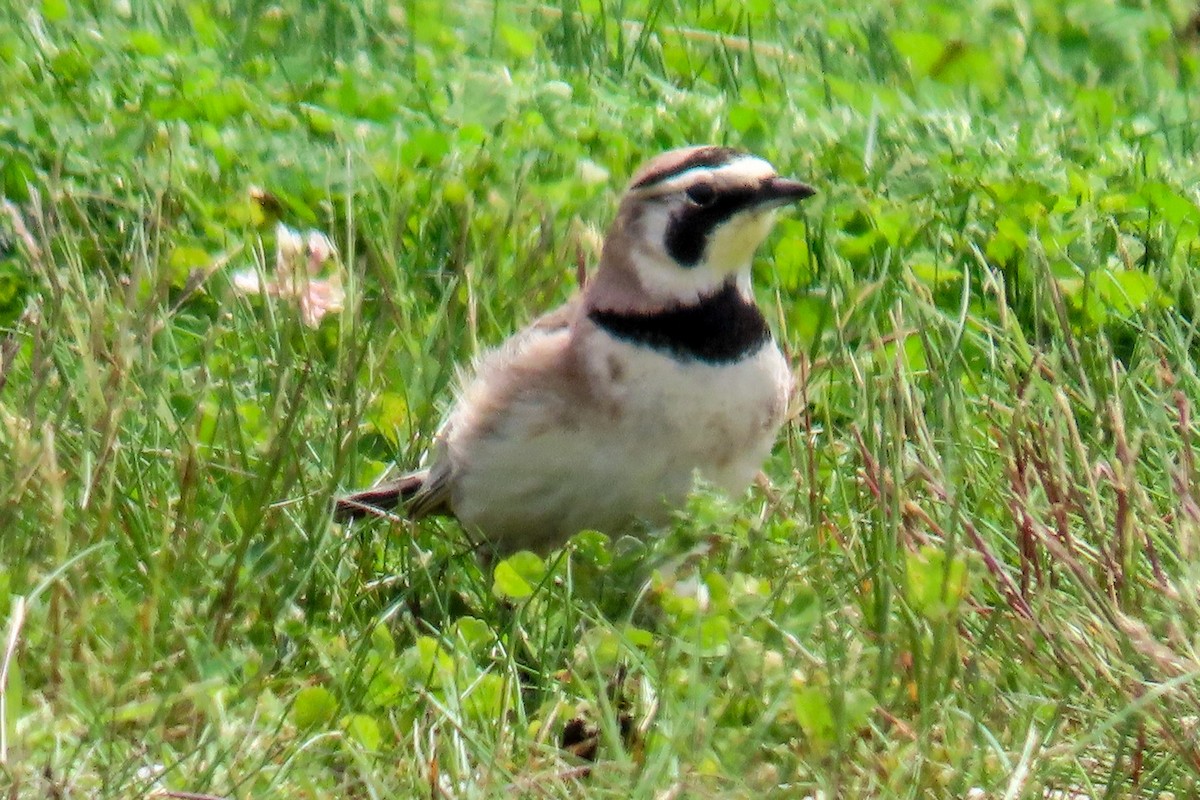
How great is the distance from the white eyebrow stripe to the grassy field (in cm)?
A: 49

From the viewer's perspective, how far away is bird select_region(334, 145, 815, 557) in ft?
13.0

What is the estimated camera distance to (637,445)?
3.95 meters

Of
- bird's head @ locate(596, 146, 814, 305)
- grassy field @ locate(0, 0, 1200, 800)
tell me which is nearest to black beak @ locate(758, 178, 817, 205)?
bird's head @ locate(596, 146, 814, 305)

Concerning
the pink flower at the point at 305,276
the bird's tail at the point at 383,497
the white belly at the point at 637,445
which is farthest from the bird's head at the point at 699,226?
the pink flower at the point at 305,276

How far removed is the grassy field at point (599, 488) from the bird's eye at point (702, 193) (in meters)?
0.51

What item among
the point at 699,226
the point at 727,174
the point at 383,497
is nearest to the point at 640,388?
the point at 699,226

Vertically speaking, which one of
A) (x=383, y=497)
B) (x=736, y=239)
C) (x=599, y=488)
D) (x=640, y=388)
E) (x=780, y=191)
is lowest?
(x=383, y=497)

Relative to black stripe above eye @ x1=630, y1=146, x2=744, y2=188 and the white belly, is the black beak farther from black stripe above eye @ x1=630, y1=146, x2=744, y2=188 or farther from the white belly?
the white belly

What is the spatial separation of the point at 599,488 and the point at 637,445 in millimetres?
115

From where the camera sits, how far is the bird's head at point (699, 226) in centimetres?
413

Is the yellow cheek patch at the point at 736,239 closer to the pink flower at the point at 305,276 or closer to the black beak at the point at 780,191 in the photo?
the black beak at the point at 780,191

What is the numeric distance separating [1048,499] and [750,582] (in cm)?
55

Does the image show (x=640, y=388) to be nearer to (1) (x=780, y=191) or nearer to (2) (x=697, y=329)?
(2) (x=697, y=329)

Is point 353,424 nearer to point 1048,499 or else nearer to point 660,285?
point 660,285
